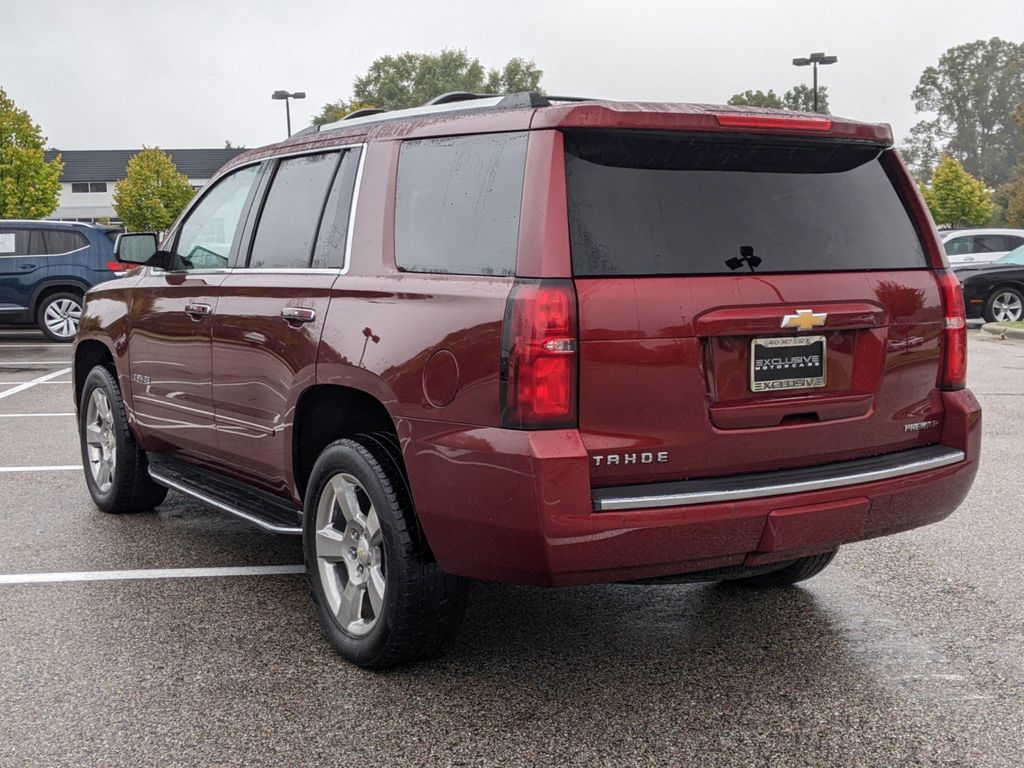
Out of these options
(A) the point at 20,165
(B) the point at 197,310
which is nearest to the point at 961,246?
(B) the point at 197,310

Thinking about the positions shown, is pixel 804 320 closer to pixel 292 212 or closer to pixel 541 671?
pixel 541 671

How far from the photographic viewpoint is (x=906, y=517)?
3.92 metres

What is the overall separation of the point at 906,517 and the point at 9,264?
17.1 meters

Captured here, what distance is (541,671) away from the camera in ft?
13.3

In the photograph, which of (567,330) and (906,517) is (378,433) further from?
(906,517)

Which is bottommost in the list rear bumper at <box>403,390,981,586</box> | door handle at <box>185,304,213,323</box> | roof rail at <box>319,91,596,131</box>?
rear bumper at <box>403,390,981,586</box>

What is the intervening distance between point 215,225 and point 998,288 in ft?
58.6

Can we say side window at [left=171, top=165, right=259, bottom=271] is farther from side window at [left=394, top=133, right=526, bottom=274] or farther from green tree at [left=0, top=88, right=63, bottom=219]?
green tree at [left=0, top=88, right=63, bottom=219]

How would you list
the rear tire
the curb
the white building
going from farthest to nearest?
the white building, the curb, the rear tire

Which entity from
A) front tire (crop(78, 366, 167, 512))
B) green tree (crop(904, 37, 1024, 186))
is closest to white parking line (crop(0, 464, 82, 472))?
front tire (crop(78, 366, 167, 512))

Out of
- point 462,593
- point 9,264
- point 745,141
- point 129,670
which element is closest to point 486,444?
point 462,593

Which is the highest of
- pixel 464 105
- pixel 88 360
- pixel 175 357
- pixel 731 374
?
pixel 464 105

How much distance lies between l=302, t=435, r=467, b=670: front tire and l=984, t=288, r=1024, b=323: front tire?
60.4 ft

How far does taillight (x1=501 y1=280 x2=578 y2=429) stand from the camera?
334cm
